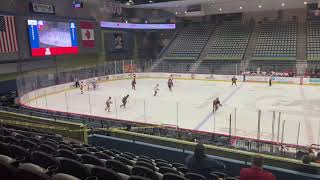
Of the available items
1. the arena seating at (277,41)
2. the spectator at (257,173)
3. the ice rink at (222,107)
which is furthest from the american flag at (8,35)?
the arena seating at (277,41)

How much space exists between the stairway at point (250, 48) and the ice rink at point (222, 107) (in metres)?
6.13

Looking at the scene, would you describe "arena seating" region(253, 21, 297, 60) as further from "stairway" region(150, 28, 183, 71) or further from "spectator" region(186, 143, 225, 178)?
"spectator" region(186, 143, 225, 178)

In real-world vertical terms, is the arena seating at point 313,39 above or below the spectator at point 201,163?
above

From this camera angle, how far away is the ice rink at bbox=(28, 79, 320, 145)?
40.5 feet

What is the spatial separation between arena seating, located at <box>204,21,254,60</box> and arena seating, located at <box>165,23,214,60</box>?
4.49 feet

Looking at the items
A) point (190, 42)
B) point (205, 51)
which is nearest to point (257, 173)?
point (205, 51)

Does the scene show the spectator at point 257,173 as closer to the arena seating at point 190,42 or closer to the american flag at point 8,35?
the american flag at point 8,35

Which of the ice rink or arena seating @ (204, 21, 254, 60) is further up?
arena seating @ (204, 21, 254, 60)

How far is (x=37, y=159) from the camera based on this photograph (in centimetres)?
395

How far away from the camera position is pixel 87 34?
30766mm

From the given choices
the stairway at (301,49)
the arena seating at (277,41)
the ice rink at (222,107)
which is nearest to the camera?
the ice rink at (222,107)

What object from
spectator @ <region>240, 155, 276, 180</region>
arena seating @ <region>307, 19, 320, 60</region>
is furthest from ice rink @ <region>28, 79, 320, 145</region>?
arena seating @ <region>307, 19, 320, 60</region>

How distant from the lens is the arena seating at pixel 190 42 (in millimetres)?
36531

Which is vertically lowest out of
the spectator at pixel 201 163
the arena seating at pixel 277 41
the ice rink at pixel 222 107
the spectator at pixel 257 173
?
the ice rink at pixel 222 107
